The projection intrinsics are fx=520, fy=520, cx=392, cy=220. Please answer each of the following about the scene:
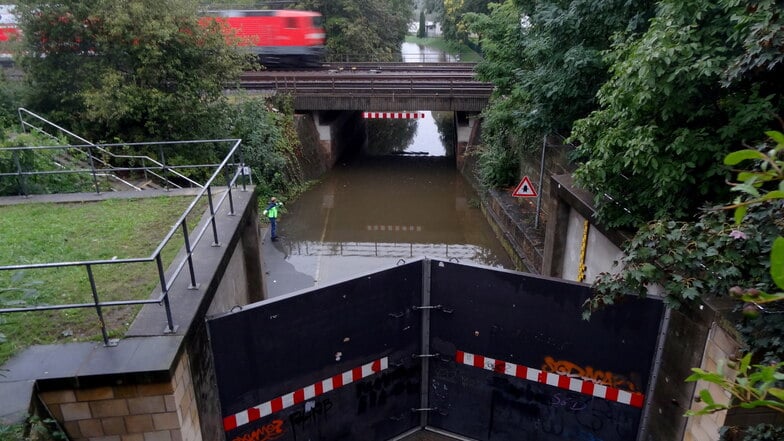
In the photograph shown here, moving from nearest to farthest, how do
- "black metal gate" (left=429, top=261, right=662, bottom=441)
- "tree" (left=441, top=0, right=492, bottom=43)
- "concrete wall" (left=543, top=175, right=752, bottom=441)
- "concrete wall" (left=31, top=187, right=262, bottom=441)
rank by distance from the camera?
"concrete wall" (left=31, top=187, right=262, bottom=441), "concrete wall" (left=543, top=175, right=752, bottom=441), "black metal gate" (left=429, top=261, right=662, bottom=441), "tree" (left=441, top=0, right=492, bottom=43)

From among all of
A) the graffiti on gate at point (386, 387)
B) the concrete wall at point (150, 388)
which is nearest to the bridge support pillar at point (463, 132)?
the graffiti on gate at point (386, 387)

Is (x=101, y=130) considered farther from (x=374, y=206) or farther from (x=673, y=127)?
(x=673, y=127)

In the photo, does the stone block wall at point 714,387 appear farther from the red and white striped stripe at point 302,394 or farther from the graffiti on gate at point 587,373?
the red and white striped stripe at point 302,394

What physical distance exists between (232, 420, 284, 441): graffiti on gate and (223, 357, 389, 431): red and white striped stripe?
135 millimetres

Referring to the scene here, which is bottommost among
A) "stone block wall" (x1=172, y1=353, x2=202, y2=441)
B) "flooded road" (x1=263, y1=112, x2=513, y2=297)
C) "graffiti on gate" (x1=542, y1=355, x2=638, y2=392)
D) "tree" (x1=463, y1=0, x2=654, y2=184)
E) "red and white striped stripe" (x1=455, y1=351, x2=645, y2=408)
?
"flooded road" (x1=263, y1=112, x2=513, y2=297)

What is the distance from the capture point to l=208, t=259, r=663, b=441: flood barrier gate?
16.6ft

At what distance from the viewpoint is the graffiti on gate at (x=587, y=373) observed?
5211mm

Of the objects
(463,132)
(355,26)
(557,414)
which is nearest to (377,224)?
(463,132)

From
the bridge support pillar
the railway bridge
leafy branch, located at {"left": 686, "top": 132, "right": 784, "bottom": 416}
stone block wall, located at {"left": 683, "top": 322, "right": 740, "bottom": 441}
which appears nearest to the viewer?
leafy branch, located at {"left": 686, "top": 132, "right": 784, "bottom": 416}

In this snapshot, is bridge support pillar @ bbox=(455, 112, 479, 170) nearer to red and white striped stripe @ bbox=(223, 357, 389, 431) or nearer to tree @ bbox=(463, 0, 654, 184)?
tree @ bbox=(463, 0, 654, 184)

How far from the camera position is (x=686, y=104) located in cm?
526

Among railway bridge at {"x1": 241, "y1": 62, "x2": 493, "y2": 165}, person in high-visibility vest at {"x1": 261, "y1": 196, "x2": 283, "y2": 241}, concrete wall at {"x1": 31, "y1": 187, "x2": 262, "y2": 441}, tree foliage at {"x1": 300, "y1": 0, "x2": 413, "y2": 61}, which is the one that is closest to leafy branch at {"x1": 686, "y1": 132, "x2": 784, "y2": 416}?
concrete wall at {"x1": 31, "y1": 187, "x2": 262, "y2": 441}

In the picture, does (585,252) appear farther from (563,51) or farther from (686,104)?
(563,51)

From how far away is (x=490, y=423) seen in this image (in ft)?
19.7
